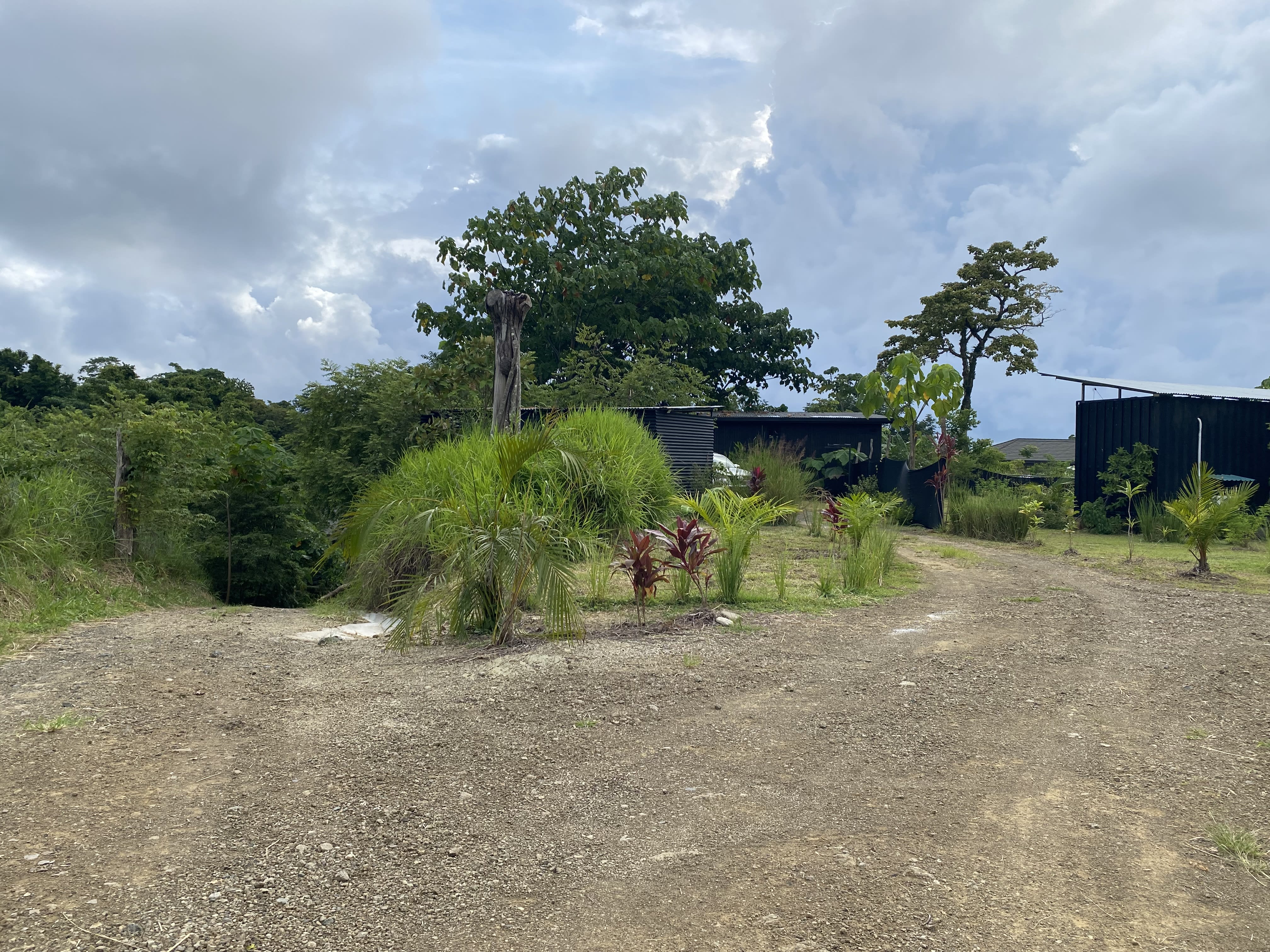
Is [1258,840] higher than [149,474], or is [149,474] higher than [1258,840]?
[149,474]

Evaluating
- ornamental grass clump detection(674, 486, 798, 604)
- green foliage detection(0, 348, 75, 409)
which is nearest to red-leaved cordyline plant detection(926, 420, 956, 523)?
ornamental grass clump detection(674, 486, 798, 604)

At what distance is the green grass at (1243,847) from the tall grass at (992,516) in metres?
11.7

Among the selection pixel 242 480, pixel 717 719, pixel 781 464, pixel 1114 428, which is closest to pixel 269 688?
pixel 717 719

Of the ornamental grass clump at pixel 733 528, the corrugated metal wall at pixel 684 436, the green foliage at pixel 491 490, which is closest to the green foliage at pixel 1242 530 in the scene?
the ornamental grass clump at pixel 733 528

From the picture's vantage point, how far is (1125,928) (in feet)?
8.02

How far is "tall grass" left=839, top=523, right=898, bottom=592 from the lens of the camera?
828 cm

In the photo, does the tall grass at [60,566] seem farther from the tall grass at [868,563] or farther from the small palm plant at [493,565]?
the tall grass at [868,563]

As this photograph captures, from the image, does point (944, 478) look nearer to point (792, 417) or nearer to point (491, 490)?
point (792, 417)

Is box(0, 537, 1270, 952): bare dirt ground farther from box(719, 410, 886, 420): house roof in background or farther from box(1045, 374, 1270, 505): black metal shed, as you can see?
box(719, 410, 886, 420): house roof in background

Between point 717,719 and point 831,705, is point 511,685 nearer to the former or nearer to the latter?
point 717,719

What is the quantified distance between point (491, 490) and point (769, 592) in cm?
263

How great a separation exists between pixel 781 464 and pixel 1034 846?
13.7 metres

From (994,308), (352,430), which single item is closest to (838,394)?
(994,308)

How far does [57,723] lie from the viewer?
432cm
